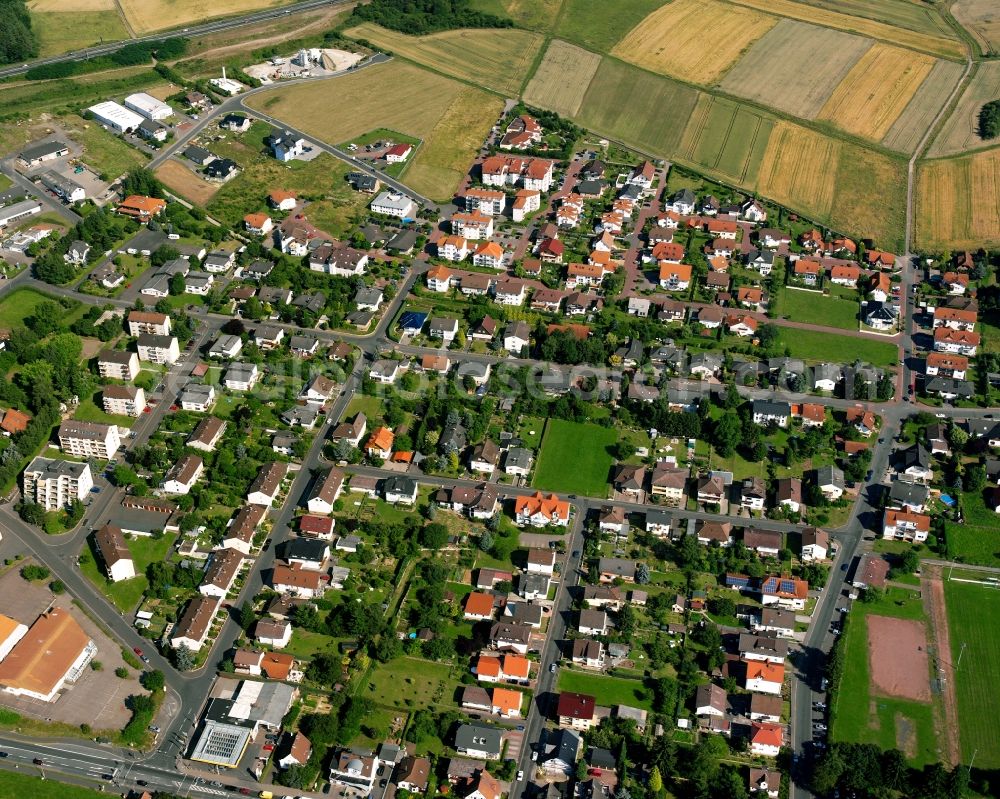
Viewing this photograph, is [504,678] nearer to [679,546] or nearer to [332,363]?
[679,546]

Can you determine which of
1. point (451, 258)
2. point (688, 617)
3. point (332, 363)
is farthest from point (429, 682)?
point (451, 258)

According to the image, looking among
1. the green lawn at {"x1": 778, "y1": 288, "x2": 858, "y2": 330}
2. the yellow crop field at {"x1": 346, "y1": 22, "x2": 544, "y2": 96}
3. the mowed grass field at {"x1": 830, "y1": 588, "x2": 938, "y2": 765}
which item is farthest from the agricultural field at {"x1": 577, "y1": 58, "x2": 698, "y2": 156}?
the mowed grass field at {"x1": 830, "y1": 588, "x2": 938, "y2": 765}

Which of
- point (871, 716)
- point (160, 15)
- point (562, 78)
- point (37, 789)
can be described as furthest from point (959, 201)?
point (160, 15)

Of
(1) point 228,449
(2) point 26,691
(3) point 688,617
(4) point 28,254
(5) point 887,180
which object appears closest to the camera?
(2) point 26,691

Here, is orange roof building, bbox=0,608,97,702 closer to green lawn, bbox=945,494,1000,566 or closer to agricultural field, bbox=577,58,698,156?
green lawn, bbox=945,494,1000,566

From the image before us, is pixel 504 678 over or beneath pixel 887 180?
beneath

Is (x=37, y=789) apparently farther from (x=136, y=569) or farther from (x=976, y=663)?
(x=976, y=663)
